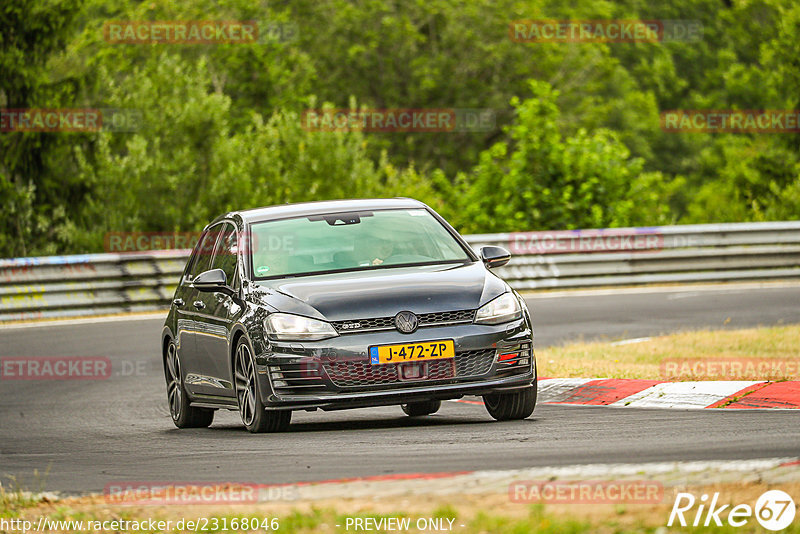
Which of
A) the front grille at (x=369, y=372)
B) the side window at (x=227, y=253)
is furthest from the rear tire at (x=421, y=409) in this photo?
the front grille at (x=369, y=372)

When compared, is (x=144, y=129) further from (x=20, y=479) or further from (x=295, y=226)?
(x=20, y=479)

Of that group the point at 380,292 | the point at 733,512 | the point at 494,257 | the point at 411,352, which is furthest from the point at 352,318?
the point at 733,512

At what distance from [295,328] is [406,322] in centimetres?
71

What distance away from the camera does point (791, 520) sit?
207 inches

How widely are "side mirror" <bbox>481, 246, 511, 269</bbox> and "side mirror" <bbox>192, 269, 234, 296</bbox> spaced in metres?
1.80

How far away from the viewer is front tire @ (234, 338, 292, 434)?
→ 9.55m

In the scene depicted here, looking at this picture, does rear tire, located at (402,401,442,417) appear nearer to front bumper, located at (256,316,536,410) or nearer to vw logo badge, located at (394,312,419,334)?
front bumper, located at (256,316,536,410)

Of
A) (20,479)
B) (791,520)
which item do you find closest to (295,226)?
(20,479)

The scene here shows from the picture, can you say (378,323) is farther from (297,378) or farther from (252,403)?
(252,403)

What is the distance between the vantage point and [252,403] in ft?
31.8

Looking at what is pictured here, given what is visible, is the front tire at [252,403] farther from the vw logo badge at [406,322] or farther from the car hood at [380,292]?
the vw logo badge at [406,322]

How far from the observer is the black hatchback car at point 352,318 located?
9180mm

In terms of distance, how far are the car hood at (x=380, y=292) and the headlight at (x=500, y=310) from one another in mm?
42

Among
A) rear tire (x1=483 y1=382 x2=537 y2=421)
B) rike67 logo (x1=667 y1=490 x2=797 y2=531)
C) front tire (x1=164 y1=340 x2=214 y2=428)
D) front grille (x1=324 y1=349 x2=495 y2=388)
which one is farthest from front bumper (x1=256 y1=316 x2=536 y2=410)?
rike67 logo (x1=667 y1=490 x2=797 y2=531)
